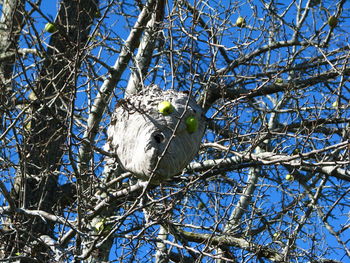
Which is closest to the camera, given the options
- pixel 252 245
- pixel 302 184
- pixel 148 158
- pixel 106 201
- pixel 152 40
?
pixel 148 158

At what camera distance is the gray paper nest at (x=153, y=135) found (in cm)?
442

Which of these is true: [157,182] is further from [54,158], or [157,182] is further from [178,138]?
[54,158]

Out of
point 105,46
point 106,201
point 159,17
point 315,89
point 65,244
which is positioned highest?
point 315,89

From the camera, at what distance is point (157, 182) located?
444 cm

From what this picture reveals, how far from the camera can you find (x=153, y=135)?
4523 millimetres

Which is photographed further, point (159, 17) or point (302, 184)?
point (302, 184)

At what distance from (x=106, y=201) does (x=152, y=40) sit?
171 cm

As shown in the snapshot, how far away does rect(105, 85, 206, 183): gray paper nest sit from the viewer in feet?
14.5

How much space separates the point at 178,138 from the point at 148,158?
277mm

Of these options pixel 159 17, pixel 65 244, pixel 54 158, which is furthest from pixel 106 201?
pixel 159 17

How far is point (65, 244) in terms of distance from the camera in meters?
5.05

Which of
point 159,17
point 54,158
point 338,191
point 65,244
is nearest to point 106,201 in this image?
point 65,244

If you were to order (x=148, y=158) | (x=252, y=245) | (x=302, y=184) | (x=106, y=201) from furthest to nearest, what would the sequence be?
(x=302, y=184), (x=252, y=245), (x=106, y=201), (x=148, y=158)

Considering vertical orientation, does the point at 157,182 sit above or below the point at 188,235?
below
